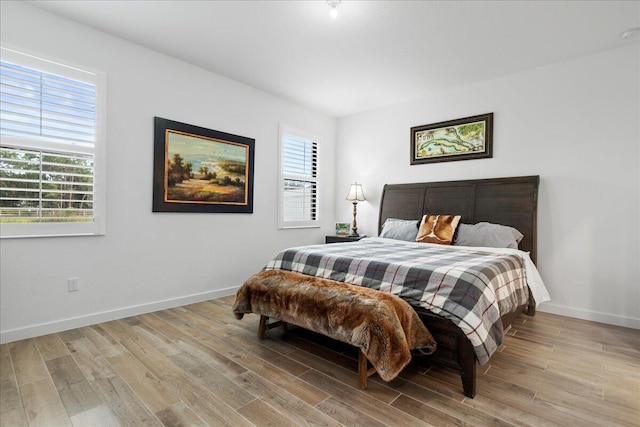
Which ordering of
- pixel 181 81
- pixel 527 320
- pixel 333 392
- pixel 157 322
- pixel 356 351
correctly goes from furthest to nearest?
pixel 181 81
pixel 527 320
pixel 157 322
pixel 356 351
pixel 333 392

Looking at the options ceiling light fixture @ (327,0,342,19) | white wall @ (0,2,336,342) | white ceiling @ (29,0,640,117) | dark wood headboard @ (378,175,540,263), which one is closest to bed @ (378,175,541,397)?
dark wood headboard @ (378,175,540,263)

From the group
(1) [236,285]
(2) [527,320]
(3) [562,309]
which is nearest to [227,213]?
→ (1) [236,285]

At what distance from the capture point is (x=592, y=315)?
10.6 ft

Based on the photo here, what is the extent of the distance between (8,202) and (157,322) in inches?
58.1

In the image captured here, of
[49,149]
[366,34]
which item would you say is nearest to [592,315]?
[366,34]

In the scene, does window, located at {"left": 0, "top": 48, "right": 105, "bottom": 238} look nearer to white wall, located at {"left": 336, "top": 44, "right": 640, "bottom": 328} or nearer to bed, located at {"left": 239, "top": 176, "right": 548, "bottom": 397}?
bed, located at {"left": 239, "top": 176, "right": 548, "bottom": 397}

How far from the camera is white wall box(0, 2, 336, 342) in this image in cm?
262

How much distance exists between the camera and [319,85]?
162 inches

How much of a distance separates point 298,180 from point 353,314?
10.3 feet

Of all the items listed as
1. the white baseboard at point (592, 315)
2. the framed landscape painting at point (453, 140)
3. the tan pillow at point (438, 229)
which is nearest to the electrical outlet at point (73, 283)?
the tan pillow at point (438, 229)

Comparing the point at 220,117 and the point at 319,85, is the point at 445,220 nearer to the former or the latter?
the point at 319,85

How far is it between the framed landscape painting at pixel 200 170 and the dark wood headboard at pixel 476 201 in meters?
2.01

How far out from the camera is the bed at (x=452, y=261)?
1926mm

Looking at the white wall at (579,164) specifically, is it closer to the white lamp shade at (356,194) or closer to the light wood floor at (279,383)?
the light wood floor at (279,383)
